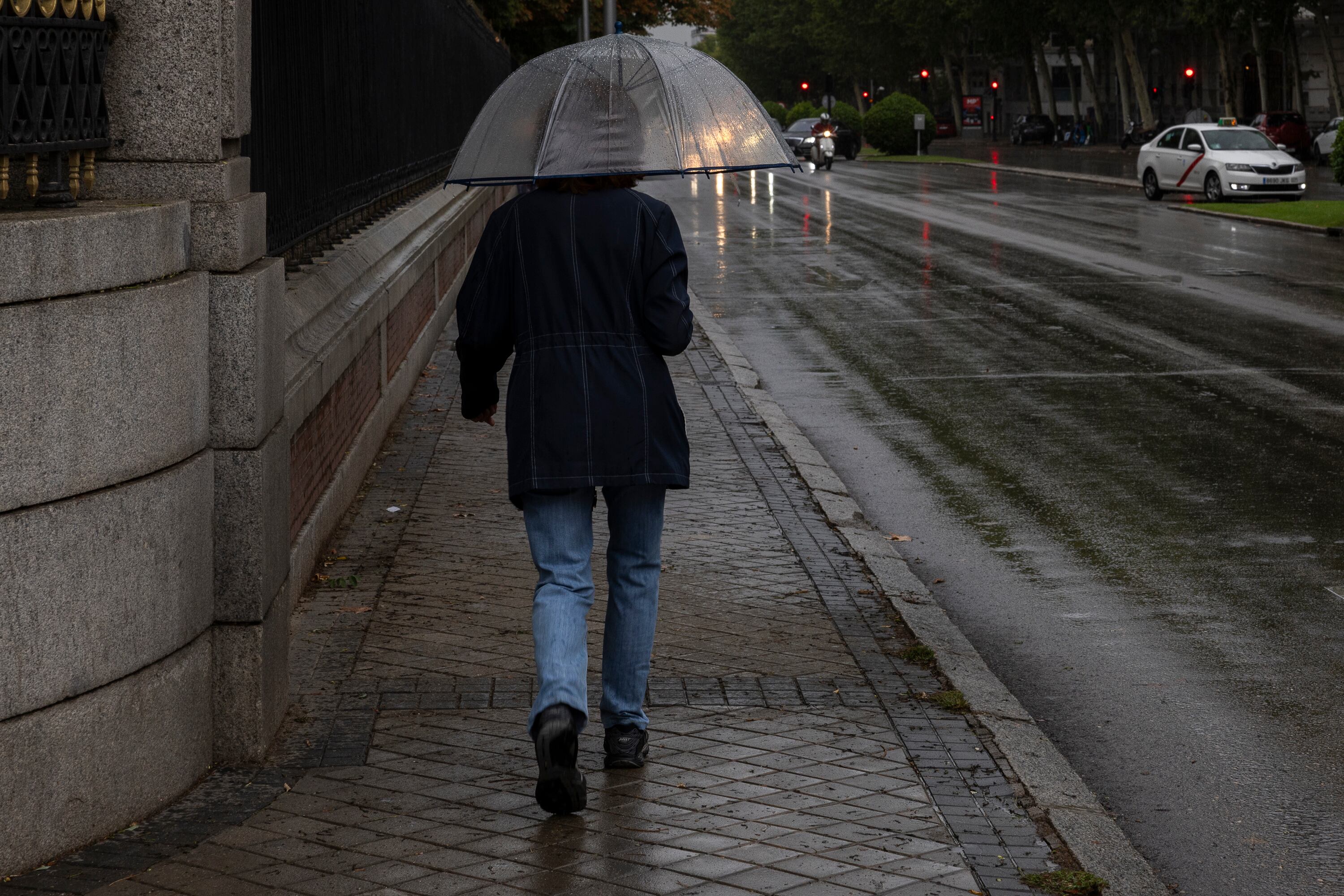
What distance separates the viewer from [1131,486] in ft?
31.2

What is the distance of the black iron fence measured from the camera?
7.21 m

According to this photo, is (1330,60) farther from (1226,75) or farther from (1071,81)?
(1071,81)

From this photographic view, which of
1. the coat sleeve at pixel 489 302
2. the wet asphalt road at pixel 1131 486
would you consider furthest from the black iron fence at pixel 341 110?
the wet asphalt road at pixel 1131 486

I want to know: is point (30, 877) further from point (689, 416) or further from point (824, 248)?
point (824, 248)

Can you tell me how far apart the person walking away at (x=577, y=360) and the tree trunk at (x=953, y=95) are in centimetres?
9308

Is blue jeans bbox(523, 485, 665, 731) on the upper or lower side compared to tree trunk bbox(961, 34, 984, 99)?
lower

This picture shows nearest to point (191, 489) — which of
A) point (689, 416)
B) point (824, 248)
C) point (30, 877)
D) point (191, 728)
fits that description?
point (191, 728)

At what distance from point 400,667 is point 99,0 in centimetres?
239

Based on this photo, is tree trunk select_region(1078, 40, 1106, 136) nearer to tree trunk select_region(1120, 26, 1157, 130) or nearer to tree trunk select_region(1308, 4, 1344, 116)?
tree trunk select_region(1120, 26, 1157, 130)

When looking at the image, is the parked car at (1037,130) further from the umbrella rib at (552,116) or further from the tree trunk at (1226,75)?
the umbrella rib at (552,116)

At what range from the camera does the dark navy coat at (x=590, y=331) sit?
4.70 meters

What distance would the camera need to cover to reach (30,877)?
416cm

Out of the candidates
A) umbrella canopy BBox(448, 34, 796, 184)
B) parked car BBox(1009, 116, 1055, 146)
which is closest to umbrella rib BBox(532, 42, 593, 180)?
umbrella canopy BBox(448, 34, 796, 184)

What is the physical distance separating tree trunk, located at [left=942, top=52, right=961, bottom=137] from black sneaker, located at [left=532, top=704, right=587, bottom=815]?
307ft
